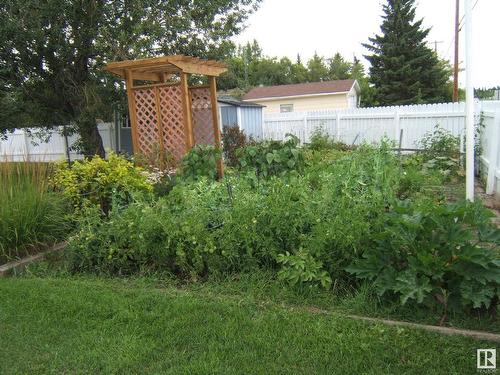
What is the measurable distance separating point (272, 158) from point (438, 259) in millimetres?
3243

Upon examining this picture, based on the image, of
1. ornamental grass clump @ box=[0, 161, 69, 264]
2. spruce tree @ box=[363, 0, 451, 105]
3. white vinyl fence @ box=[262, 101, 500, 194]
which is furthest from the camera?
spruce tree @ box=[363, 0, 451, 105]

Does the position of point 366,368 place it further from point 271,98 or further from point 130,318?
point 271,98

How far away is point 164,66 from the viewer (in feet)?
24.6

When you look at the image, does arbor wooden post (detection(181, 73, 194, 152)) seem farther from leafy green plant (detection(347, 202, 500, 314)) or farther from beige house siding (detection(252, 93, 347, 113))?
beige house siding (detection(252, 93, 347, 113))

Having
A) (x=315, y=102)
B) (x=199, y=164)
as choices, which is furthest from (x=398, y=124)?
(x=315, y=102)

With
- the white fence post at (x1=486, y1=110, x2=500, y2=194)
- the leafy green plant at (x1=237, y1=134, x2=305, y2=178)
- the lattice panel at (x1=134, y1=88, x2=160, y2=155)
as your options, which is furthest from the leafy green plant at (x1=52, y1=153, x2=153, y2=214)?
the white fence post at (x1=486, y1=110, x2=500, y2=194)

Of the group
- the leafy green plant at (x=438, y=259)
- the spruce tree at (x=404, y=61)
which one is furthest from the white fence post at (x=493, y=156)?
the spruce tree at (x=404, y=61)

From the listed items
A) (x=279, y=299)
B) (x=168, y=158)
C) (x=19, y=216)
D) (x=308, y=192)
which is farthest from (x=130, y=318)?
(x=168, y=158)

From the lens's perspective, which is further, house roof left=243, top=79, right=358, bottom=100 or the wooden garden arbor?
house roof left=243, top=79, right=358, bottom=100

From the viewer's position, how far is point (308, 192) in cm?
417

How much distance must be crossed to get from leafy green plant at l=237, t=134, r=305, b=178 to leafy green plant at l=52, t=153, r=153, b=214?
1453 millimetres

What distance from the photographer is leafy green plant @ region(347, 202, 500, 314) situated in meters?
2.84

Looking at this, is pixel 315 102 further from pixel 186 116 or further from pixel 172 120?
pixel 186 116

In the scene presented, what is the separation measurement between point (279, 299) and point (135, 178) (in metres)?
2.74
